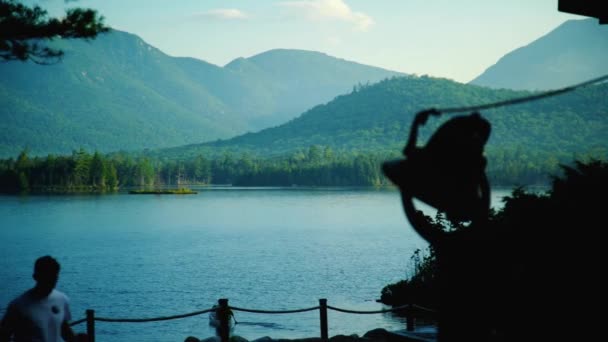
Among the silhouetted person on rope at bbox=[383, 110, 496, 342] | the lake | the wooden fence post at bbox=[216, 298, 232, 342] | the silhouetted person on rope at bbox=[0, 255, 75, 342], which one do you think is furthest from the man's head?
the lake

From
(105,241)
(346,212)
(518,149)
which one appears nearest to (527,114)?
(518,149)

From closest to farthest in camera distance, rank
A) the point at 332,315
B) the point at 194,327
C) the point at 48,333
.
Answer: the point at 48,333 → the point at 194,327 → the point at 332,315

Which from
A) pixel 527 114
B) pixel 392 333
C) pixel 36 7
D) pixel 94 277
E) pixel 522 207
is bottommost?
pixel 94 277

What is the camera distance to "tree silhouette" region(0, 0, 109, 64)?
1179 centimetres

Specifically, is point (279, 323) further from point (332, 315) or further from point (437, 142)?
point (437, 142)

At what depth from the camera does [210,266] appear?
138ft

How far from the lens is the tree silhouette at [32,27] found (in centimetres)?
1179

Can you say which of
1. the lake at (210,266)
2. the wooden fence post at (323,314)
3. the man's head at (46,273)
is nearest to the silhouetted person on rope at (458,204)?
the man's head at (46,273)

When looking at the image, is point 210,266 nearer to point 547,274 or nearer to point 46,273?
point 46,273

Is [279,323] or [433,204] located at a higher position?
[433,204]

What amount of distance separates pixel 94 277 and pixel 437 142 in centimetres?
3521

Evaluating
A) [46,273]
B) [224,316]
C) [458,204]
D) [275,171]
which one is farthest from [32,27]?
[275,171]

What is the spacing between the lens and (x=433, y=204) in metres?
4.81

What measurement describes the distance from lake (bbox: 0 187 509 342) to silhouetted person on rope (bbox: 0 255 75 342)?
16.1 m
